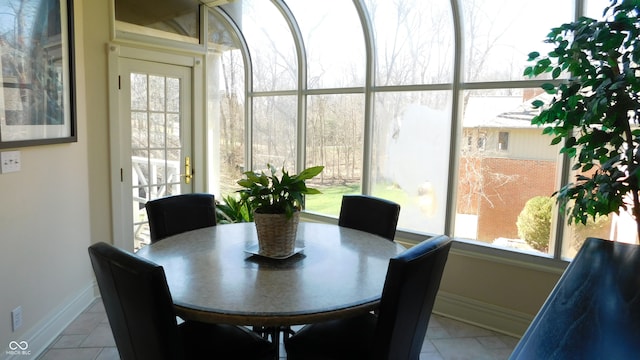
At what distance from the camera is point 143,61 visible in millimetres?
3580

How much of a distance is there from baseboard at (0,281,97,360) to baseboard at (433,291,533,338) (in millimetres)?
2696

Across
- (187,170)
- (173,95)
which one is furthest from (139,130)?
(187,170)

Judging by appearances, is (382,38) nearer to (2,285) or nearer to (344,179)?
(344,179)

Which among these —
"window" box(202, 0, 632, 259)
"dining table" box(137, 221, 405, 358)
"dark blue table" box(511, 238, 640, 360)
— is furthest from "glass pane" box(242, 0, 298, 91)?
"dark blue table" box(511, 238, 640, 360)

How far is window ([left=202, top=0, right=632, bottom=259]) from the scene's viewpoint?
291 centimetres

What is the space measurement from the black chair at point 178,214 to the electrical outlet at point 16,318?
0.79 m

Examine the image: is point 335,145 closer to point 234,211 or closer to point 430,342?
point 234,211

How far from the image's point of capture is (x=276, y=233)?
1903 millimetres

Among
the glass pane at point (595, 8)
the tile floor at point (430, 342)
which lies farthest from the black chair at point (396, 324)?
the glass pane at point (595, 8)

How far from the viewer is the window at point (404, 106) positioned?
291 cm

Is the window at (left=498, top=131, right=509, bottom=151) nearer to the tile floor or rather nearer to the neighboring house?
the neighboring house

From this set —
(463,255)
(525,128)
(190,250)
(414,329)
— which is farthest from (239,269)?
(525,128)

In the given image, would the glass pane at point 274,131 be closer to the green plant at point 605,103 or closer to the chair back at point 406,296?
the green plant at point 605,103

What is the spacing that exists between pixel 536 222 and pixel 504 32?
1.36m
